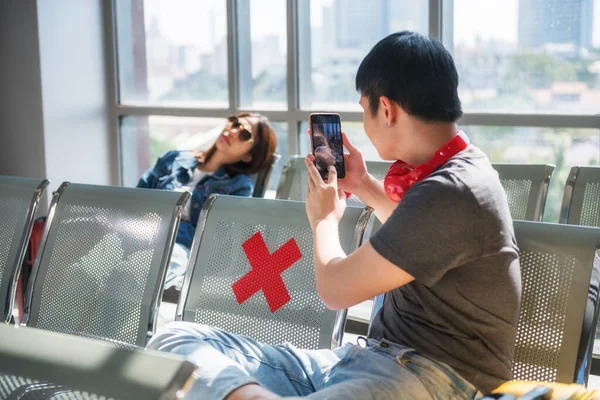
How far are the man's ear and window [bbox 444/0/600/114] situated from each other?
2514mm

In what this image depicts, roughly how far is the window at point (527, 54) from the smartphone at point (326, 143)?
2.36m

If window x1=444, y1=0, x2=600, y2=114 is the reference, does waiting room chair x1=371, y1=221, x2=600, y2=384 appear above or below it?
below

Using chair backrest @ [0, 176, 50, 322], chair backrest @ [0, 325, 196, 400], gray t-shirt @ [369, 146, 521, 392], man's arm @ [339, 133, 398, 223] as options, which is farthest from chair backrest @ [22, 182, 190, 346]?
chair backrest @ [0, 325, 196, 400]

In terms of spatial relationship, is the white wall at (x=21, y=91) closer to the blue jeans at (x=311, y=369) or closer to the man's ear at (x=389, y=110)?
the blue jeans at (x=311, y=369)

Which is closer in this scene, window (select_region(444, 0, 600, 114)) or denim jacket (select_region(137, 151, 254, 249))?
window (select_region(444, 0, 600, 114))

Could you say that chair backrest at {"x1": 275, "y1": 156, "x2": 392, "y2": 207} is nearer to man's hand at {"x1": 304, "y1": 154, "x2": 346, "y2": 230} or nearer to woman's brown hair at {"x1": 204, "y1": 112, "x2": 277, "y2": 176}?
woman's brown hair at {"x1": 204, "y1": 112, "x2": 277, "y2": 176}

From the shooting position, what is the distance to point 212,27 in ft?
16.3

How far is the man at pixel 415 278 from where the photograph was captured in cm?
136

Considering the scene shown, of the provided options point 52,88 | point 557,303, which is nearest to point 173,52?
point 52,88

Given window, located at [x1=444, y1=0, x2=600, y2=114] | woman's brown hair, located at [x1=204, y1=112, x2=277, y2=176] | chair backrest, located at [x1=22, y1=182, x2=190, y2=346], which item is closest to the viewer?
chair backrest, located at [x1=22, y1=182, x2=190, y2=346]

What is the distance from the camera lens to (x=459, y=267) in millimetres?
1424

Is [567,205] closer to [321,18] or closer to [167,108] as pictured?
[321,18]

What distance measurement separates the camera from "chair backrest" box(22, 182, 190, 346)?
212cm

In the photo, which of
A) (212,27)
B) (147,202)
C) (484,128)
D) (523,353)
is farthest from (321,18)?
(523,353)
